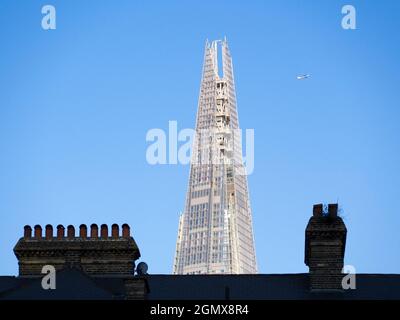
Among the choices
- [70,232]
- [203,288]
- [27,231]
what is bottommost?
[203,288]

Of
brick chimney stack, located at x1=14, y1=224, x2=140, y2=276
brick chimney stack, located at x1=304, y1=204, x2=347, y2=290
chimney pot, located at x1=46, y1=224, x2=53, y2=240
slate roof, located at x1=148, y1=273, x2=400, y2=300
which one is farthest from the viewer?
chimney pot, located at x1=46, y1=224, x2=53, y2=240

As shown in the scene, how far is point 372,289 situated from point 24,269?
1649cm

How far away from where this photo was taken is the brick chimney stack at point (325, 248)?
75000 mm

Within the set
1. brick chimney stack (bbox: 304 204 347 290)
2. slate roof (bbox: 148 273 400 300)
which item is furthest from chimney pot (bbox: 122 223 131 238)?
brick chimney stack (bbox: 304 204 347 290)

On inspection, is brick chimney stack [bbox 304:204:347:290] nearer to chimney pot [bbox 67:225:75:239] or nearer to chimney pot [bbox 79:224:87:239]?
chimney pot [bbox 79:224:87:239]

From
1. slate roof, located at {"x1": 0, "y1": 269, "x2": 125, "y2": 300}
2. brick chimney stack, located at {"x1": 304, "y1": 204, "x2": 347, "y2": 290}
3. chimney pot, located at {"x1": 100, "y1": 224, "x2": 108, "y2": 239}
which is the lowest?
slate roof, located at {"x1": 0, "y1": 269, "x2": 125, "y2": 300}

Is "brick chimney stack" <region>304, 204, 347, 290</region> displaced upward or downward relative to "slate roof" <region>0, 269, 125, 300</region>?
upward

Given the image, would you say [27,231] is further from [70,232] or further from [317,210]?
[317,210]

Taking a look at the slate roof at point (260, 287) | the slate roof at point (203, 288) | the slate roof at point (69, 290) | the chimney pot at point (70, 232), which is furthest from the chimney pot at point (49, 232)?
the slate roof at point (260, 287)

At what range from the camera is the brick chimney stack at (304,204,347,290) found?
75.0 metres

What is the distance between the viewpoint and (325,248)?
7600 centimetres

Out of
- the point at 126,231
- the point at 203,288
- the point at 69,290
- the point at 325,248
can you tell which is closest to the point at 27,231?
the point at 126,231

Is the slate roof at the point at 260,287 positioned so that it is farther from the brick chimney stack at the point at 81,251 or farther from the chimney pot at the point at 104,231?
the chimney pot at the point at 104,231
